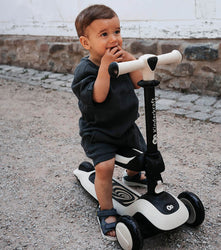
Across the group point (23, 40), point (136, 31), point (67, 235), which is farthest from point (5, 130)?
point (23, 40)

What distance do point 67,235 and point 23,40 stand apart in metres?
4.79

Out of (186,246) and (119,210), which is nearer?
(186,246)

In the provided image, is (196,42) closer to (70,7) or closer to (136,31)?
(136,31)

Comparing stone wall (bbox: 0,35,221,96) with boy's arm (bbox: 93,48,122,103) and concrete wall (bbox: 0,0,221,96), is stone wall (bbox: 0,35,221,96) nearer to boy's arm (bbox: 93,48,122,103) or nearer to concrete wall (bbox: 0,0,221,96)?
concrete wall (bbox: 0,0,221,96)

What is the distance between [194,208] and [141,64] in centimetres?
86

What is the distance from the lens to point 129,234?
1629 millimetres

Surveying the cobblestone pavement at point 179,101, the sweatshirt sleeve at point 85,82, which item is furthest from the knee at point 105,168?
the cobblestone pavement at point 179,101

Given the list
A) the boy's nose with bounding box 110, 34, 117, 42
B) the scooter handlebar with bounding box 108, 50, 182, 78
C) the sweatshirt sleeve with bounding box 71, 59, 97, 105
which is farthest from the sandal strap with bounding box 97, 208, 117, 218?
the boy's nose with bounding box 110, 34, 117, 42

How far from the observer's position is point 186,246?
175 cm

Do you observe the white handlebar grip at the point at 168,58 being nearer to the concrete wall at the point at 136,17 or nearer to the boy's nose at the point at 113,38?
the boy's nose at the point at 113,38

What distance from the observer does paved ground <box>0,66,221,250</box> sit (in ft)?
6.08

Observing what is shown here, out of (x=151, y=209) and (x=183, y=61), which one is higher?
(x=183, y=61)

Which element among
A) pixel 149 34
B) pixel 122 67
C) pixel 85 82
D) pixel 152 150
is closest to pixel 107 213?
pixel 152 150

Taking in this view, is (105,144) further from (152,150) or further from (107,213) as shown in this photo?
(107,213)
